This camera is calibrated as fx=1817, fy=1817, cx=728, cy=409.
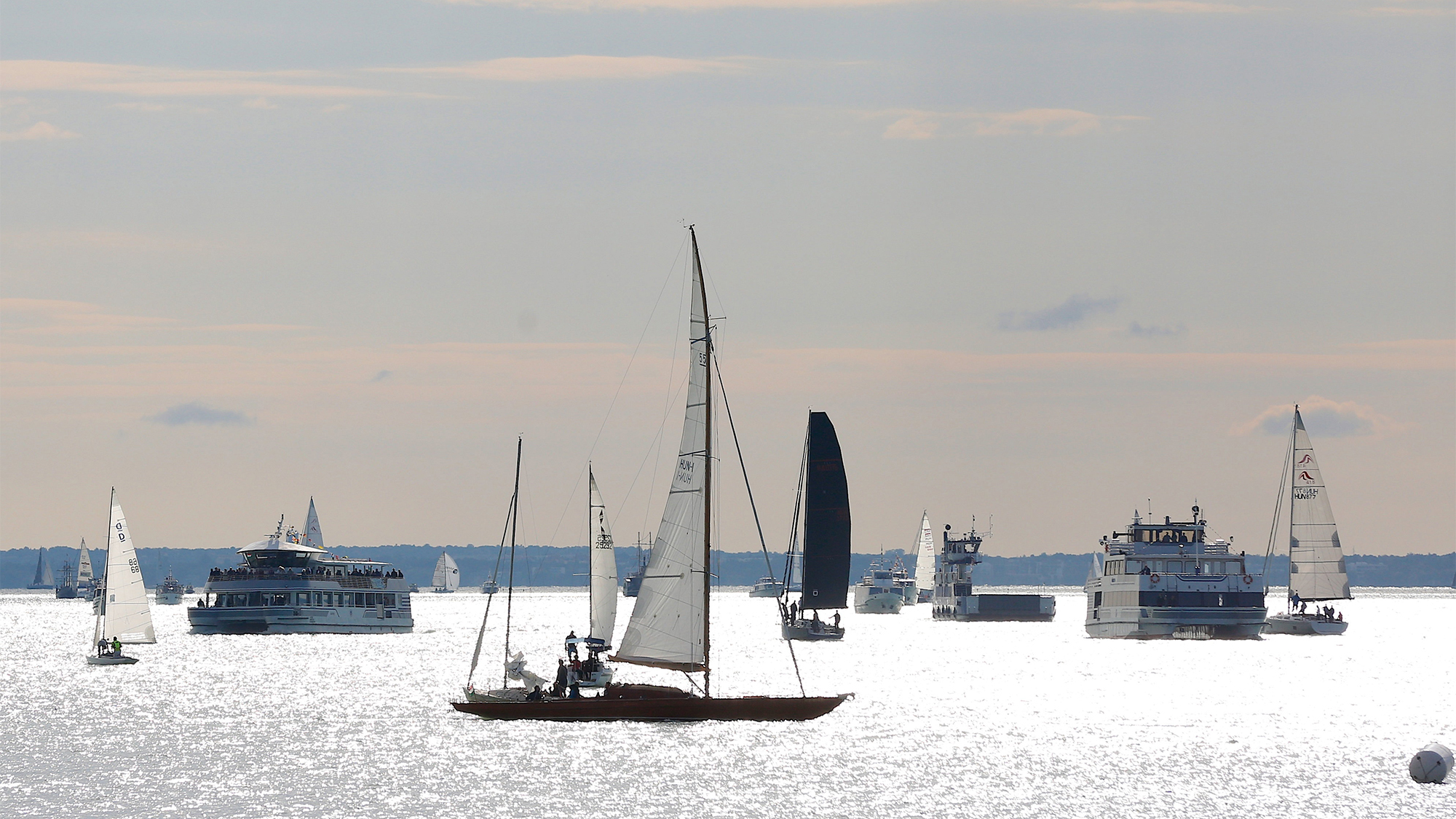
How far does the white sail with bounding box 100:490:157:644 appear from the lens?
127 meters

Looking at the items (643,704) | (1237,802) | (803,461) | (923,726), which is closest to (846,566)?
(803,461)

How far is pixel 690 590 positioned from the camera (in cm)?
7100

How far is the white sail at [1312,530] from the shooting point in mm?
177250

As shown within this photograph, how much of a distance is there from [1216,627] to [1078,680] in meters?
40.5

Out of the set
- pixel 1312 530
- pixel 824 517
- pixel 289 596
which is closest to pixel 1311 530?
pixel 1312 530

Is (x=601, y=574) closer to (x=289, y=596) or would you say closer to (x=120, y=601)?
(x=120, y=601)

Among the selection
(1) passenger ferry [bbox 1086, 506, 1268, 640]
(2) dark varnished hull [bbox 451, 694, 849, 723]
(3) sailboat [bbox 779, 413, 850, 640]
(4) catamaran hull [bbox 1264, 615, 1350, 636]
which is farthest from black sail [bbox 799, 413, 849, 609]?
(4) catamaran hull [bbox 1264, 615, 1350, 636]

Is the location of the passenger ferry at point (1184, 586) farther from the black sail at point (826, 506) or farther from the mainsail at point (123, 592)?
the mainsail at point (123, 592)

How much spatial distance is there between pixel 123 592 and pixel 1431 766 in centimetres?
9483

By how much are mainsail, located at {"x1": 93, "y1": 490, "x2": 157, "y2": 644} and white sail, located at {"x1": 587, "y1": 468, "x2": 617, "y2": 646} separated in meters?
36.7

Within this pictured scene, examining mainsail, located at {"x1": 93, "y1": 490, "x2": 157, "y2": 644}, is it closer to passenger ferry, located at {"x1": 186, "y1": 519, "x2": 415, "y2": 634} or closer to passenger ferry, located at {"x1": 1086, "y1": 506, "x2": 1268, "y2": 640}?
passenger ferry, located at {"x1": 186, "y1": 519, "x2": 415, "y2": 634}

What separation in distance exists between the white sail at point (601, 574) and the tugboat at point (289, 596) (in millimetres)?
70460

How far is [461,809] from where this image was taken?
2330 inches

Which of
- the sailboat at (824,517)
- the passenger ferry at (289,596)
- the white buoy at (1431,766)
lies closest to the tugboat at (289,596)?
the passenger ferry at (289,596)
